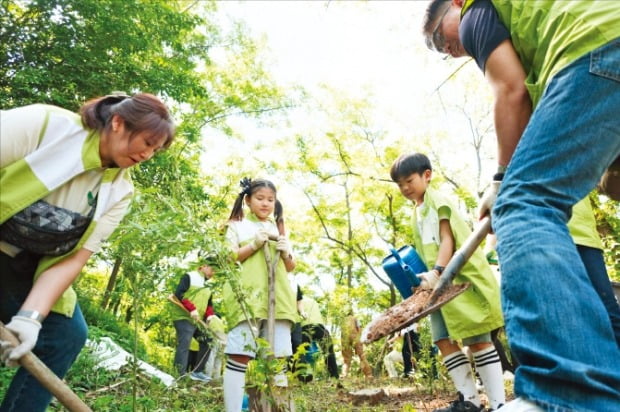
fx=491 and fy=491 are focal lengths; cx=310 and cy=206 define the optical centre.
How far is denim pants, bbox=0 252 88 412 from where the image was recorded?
1845 mm

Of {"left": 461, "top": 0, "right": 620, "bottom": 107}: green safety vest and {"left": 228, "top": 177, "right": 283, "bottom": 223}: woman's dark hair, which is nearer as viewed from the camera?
{"left": 461, "top": 0, "right": 620, "bottom": 107}: green safety vest

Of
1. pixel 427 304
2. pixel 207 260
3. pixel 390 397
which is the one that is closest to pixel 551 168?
pixel 427 304

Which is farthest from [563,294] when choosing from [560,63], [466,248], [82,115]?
[82,115]

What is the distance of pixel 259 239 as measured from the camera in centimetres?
344

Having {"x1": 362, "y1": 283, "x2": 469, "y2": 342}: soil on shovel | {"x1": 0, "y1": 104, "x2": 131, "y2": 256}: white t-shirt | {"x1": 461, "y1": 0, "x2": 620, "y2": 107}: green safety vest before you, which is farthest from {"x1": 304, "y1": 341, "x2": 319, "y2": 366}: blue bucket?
{"x1": 461, "y1": 0, "x2": 620, "y2": 107}: green safety vest

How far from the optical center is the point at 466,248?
191cm

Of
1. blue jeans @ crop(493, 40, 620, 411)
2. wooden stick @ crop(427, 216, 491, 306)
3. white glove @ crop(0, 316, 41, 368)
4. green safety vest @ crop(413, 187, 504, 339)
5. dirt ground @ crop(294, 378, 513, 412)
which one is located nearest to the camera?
blue jeans @ crop(493, 40, 620, 411)

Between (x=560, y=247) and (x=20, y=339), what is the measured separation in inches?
63.4

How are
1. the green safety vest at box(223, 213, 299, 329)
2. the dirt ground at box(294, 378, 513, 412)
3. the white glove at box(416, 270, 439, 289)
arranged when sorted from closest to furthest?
the white glove at box(416, 270, 439, 289) < the green safety vest at box(223, 213, 299, 329) < the dirt ground at box(294, 378, 513, 412)

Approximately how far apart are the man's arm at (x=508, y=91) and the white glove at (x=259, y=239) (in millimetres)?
2104

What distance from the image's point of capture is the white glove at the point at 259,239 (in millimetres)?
3426

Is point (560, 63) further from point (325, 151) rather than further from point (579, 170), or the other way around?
point (325, 151)

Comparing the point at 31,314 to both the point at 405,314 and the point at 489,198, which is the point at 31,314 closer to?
the point at 405,314

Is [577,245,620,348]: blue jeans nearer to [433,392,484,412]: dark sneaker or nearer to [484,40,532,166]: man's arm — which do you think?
[484,40,532,166]: man's arm
